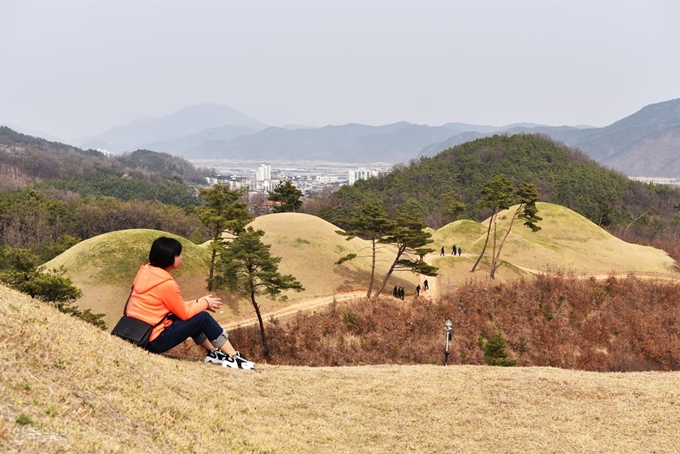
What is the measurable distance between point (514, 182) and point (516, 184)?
0.94 meters

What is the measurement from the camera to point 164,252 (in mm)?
7359

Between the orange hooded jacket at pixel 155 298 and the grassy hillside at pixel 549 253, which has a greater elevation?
the orange hooded jacket at pixel 155 298

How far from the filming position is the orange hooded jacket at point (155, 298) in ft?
24.2

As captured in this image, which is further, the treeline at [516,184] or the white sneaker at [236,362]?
the treeline at [516,184]

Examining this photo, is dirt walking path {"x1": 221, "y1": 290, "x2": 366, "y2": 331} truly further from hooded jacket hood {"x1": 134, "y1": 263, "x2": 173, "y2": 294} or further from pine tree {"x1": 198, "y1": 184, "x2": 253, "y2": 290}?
hooded jacket hood {"x1": 134, "y1": 263, "x2": 173, "y2": 294}

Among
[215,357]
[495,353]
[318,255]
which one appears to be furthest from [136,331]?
[318,255]

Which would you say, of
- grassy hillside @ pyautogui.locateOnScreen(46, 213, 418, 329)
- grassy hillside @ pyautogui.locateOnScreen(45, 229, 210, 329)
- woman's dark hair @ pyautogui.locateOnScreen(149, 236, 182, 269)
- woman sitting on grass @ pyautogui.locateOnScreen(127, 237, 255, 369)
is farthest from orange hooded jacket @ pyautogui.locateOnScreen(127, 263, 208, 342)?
grassy hillside @ pyautogui.locateOnScreen(45, 229, 210, 329)

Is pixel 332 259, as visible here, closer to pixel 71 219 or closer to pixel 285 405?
pixel 285 405

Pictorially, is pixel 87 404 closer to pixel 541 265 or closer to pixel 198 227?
pixel 541 265

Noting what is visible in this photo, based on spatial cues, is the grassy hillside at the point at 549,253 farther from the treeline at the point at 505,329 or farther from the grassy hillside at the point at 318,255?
the grassy hillside at the point at 318,255

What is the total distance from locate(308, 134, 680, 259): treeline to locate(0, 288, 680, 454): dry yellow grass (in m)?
63.2

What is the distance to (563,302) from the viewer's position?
33.6 metres

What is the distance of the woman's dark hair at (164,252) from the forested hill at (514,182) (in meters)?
67.5

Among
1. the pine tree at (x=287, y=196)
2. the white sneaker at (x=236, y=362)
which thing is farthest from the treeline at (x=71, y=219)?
the white sneaker at (x=236, y=362)
